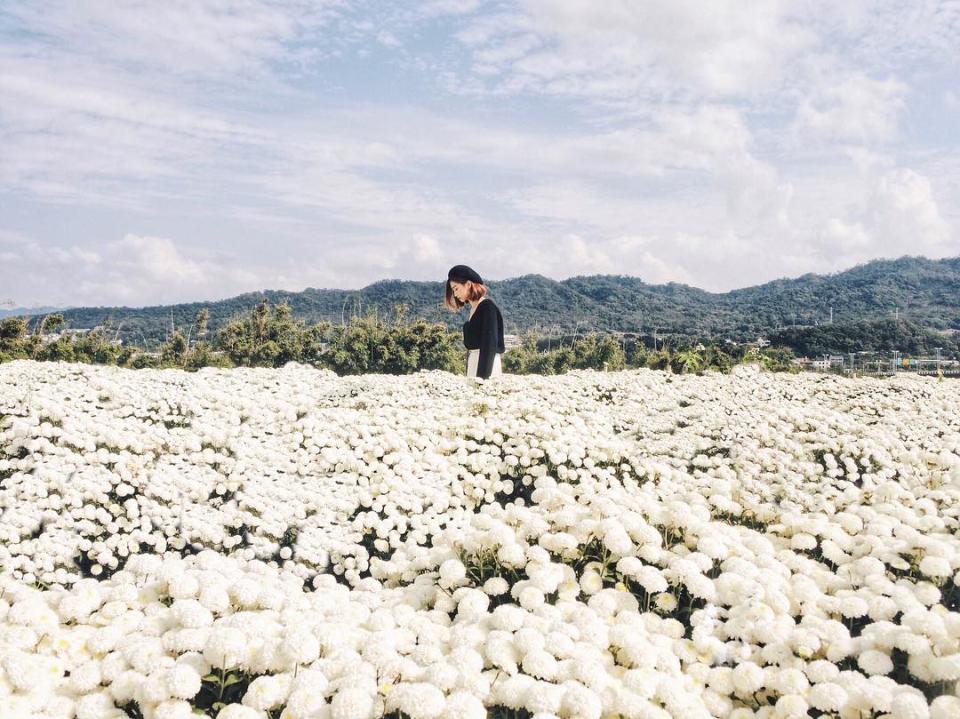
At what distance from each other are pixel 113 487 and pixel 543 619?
4795mm

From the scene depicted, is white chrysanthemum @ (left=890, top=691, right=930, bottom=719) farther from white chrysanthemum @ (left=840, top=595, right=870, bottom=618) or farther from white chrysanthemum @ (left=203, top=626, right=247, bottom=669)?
white chrysanthemum @ (left=203, top=626, right=247, bottom=669)

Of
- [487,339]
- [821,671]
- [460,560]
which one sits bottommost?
[821,671]

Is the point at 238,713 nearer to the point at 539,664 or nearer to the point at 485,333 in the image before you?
the point at 539,664

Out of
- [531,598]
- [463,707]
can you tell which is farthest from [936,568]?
[463,707]

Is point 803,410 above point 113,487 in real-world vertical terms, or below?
above

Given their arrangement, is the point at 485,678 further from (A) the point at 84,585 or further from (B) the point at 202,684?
(A) the point at 84,585

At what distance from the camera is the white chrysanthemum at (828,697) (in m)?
3.10

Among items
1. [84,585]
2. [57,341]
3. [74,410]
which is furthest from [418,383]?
[57,341]

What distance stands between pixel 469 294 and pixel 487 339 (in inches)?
36.5

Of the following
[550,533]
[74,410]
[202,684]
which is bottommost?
[202,684]

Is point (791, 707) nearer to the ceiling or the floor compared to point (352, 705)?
nearer to the floor

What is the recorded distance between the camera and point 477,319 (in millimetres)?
10914

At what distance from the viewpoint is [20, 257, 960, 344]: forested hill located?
8844cm

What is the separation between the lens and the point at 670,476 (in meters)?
7.47
